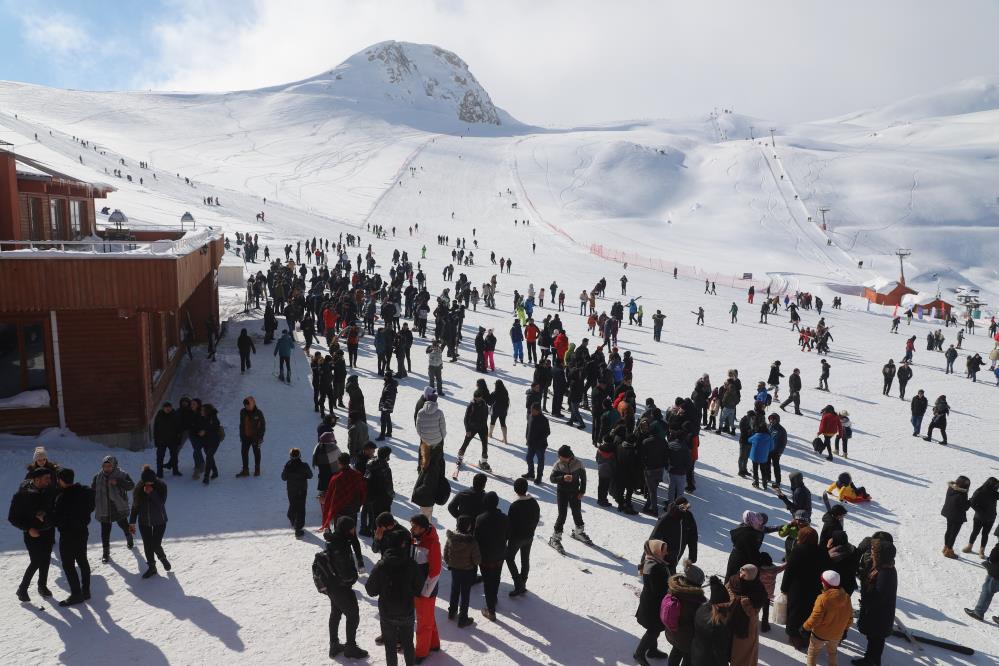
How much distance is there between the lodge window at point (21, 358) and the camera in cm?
1077

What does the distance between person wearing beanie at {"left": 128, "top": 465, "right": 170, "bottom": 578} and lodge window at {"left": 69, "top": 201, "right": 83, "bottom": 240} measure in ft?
46.1

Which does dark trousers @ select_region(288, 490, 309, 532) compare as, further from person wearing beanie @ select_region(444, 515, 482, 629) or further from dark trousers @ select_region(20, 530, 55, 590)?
person wearing beanie @ select_region(444, 515, 482, 629)

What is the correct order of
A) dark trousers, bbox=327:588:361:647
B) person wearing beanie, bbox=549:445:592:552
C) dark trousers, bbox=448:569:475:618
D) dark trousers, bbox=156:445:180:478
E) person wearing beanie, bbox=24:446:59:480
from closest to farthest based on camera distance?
dark trousers, bbox=327:588:361:647 < dark trousers, bbox=448:569:475:618 < person wearing beanie, bbox=24:446:59:480 < person wearing beanie, bbox=549:445:592:552 < dark trousers, bbox=156:445:180:478

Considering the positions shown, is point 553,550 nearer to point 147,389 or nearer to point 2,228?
point 147,389

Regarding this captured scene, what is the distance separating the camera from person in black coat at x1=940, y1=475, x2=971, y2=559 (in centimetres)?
873

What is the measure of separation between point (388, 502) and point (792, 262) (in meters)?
64.9

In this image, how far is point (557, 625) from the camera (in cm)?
643

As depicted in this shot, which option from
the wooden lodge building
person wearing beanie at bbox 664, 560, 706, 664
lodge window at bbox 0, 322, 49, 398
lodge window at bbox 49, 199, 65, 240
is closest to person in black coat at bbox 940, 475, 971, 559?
person wearing beanie at bbox 664, 560, 706, 664

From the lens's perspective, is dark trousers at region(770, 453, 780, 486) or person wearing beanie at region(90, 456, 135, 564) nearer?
person wearing beanie at region(90, 456, 135, 564)

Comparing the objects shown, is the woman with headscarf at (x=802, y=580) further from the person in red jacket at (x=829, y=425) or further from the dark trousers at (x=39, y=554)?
the person in red jacket at (x=829, y=425)

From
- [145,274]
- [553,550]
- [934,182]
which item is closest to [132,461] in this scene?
[145,274]

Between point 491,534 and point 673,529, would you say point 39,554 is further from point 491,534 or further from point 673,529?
point 673,529

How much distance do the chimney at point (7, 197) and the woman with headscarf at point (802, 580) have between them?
1519 cm

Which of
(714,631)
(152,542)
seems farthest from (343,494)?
(714,631)
